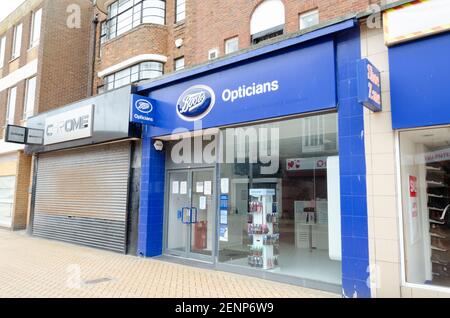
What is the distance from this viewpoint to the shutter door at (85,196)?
33.0 feet

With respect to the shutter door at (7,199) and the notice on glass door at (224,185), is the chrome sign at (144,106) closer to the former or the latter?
the notice on glass door at (224,185)

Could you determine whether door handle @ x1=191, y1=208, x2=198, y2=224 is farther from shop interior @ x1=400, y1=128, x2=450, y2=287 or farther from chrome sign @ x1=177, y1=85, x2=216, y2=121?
shop interior @ x1=400, y1=128, x2=450, y2=287

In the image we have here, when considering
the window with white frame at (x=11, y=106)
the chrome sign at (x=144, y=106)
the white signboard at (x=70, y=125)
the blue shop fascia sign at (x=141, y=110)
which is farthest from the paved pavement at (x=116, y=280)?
the window with white frame at (x=11, y=106)

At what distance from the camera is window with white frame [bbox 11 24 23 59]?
56.6ft

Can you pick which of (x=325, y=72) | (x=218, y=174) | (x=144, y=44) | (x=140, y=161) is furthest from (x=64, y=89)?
(x=325, y=72)

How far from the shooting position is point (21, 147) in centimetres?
1492

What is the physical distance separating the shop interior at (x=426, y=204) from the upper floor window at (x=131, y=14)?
1069 centimetres

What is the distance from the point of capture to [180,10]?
13289 millimetres

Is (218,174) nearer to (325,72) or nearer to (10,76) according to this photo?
(325,72)

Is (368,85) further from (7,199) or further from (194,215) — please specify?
(7,199)

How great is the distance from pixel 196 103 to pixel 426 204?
5.01 meters

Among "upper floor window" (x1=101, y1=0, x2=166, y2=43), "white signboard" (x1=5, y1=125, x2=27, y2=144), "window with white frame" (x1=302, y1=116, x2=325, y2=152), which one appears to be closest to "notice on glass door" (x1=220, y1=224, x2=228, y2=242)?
"window with white frame" (x1=302, y1=116, x2=325, y2=152)

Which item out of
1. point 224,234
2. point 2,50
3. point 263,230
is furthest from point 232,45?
point 2,50
